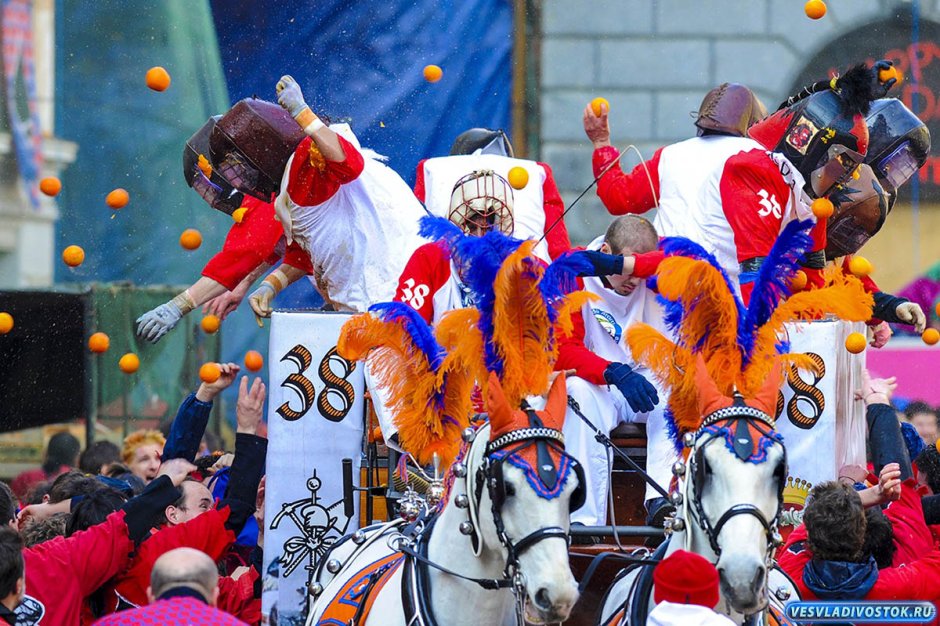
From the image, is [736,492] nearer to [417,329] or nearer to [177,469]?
[417,329]

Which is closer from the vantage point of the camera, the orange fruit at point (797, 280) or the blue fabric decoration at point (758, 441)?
the blue fabric decoration at point (758, 441)

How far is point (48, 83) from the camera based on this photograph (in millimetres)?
12023

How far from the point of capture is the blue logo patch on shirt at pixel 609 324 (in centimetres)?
678

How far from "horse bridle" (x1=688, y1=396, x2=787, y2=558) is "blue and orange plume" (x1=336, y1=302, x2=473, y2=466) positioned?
0.89 meters

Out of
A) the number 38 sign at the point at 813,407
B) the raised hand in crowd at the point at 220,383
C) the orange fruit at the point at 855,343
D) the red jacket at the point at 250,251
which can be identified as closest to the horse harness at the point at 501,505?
the number 38 sign at the point at 813,407

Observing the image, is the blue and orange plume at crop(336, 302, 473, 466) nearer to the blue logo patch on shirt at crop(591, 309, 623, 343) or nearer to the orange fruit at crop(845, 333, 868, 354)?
the blue logo patch on shirt at crop(591, 309, 623, 343)

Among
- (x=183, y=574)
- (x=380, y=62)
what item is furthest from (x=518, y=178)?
(x=380, y=62)

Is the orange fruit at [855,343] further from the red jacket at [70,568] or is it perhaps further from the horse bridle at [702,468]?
the red jacket at [70,568]

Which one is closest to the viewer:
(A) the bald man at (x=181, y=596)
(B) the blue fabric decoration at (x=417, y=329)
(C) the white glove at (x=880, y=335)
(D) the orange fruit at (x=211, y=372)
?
(A) the bald man at (x=181, y=596)

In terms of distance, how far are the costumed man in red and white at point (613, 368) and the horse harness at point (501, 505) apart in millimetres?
1086

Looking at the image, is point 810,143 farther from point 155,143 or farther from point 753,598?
point 155,143

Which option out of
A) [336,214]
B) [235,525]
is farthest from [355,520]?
[336,214]

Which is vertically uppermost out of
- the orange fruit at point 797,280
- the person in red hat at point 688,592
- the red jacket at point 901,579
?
the orange fruit at point 797,280

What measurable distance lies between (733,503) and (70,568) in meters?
2.49
